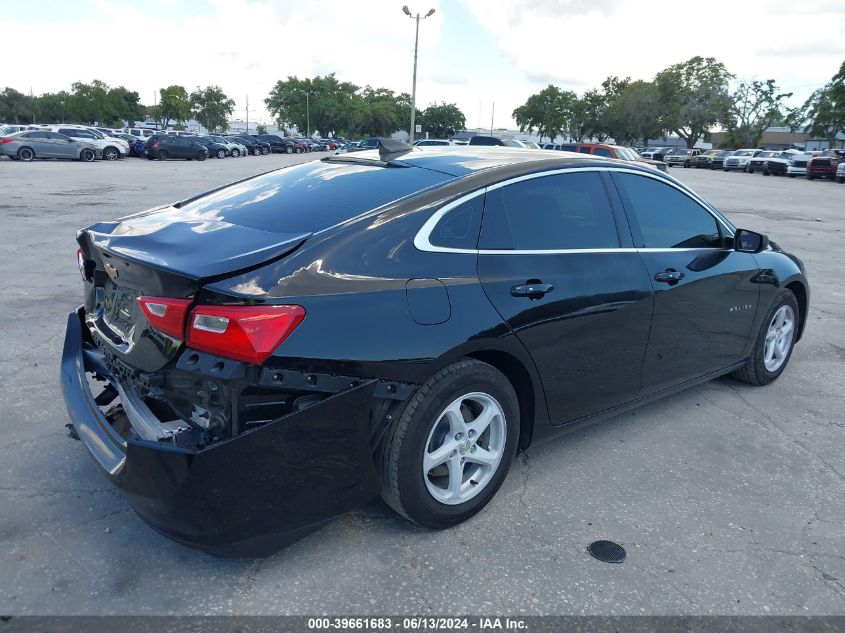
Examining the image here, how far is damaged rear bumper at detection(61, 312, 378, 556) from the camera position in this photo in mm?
2391

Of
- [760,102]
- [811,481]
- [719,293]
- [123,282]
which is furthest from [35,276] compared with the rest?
[760,102]

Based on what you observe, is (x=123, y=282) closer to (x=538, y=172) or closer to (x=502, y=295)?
(x=502, y=295)

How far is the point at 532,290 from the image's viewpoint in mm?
3182

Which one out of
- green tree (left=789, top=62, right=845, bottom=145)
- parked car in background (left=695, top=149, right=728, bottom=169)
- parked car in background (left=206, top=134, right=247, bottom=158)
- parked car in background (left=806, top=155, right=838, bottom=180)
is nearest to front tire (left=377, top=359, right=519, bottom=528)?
parked car in background (left=806, top=155, right=838, bottom=180)

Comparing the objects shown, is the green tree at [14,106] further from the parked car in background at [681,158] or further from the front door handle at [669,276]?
the front door handle at [669,276]

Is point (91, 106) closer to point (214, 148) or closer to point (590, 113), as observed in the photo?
point (214, 148)

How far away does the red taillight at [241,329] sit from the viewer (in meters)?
2.42

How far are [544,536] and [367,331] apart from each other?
1.31 meters

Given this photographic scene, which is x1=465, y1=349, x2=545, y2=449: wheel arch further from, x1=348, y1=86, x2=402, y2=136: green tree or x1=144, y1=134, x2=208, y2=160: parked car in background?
x1=348, y1=86, x2=402, y2=136: green tree

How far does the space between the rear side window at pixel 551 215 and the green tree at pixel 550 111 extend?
114 m

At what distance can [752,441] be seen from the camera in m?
4.16

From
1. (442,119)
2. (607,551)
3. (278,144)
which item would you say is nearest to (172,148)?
(278,144)

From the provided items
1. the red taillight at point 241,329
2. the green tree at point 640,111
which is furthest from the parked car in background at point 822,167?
the green tree at point 640,111

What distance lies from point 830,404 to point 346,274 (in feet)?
12.9
